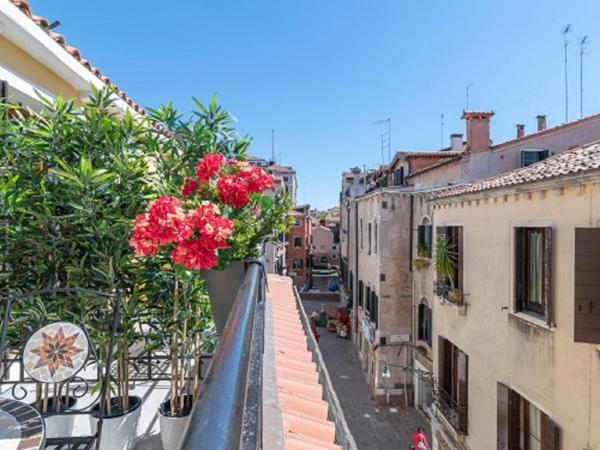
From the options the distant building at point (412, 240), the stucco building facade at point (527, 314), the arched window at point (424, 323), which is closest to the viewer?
the stucco building facade at point (527, 314)

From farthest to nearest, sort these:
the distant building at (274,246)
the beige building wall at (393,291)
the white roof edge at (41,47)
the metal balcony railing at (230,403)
Answer: the beige building wall at (393,291), the distant building at (274,246), the white roof edge at (41,47), the metal balcony railing at (230,403)

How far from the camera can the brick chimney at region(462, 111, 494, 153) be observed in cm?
1266

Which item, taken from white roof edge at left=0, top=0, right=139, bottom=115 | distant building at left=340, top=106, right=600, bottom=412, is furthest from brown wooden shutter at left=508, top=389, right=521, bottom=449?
white roof edge at left=0, top=0, right=139, bottom=115

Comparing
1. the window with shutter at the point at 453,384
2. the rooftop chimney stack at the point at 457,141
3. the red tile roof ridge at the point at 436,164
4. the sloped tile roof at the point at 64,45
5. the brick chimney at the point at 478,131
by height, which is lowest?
the window with shutter at the point at 453,384

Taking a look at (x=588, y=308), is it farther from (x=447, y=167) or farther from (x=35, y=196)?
(x=447, y=167)

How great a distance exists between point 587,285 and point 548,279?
2.40 ft

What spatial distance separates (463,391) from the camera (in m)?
8.42

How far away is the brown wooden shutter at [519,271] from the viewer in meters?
6.66

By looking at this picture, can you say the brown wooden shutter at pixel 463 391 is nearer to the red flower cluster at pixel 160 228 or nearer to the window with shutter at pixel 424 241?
the window with shutter at pixel 424 241

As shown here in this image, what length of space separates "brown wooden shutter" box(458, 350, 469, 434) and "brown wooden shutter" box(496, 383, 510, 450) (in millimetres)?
1241

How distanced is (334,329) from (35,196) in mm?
25298

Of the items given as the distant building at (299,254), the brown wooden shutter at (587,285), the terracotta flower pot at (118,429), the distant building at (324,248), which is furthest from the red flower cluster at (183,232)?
the distant building at (324,248)

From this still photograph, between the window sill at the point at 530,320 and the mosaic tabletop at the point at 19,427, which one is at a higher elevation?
the mosaic tabletop at the point at 19,427

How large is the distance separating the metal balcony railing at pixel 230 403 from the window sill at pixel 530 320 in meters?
6.29
